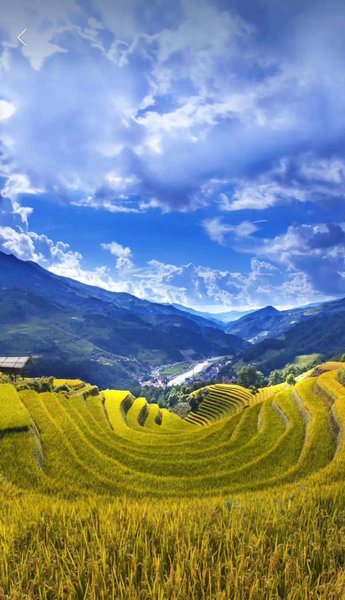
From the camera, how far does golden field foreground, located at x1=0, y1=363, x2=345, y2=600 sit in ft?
12.8

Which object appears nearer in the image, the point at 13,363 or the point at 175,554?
the point at 175,554

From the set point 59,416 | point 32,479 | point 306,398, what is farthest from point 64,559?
point 306,398

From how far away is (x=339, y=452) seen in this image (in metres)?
19.9

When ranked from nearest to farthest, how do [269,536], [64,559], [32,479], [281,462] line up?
[64,559] → [269,536] → [32,479] → [281,462]

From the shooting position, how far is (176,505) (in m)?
6.71

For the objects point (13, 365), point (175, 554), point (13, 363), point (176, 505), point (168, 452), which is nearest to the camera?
point (175, 554)

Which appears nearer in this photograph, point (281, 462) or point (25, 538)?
point (25, 538)

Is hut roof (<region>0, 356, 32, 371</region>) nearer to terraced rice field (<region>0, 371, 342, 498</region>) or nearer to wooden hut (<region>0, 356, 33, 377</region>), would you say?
wooden hut (<region>0, 356, 33, 377</region>)

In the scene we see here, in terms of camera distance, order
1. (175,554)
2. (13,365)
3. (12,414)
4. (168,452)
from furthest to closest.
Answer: (13,365), (168,452), (12,414), (175,554)

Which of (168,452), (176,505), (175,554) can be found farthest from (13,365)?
(175,554)

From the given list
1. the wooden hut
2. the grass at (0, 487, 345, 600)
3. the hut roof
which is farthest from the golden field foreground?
the wooden hut

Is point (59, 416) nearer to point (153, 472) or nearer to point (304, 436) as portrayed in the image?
point (153, 472)

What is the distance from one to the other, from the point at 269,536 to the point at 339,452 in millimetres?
18033

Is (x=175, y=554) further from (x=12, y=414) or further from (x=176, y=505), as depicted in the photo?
(x=12, y=414)
